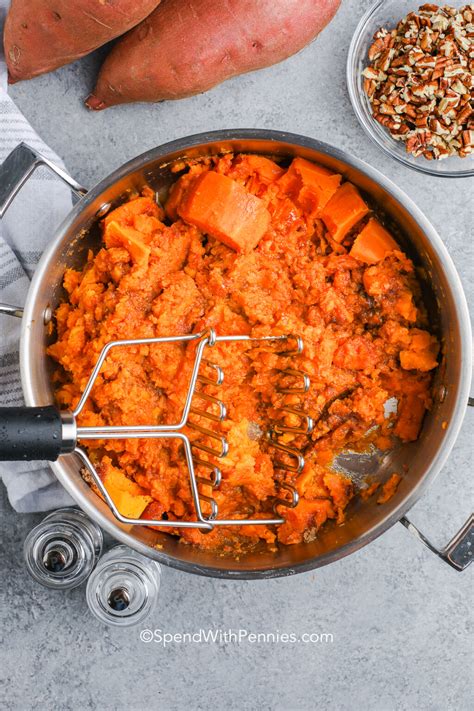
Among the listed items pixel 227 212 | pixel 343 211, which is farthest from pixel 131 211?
pixel 343 211

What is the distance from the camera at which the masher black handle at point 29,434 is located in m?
1.04

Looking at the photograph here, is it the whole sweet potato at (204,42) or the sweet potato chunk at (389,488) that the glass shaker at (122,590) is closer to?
the sweet potato chunk at (389,488)

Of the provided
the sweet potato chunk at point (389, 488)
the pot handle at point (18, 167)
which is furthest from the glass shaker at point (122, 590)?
the pot handle at point (18, 167)

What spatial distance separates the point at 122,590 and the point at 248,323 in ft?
2.10

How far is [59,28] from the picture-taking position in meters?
1.37

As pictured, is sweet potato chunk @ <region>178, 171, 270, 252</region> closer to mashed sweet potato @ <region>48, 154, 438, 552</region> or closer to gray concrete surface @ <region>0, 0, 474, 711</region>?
mashed sweet potato @ <region>48, 154, 438, 552</region>

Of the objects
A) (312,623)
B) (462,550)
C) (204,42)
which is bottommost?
(312,623)

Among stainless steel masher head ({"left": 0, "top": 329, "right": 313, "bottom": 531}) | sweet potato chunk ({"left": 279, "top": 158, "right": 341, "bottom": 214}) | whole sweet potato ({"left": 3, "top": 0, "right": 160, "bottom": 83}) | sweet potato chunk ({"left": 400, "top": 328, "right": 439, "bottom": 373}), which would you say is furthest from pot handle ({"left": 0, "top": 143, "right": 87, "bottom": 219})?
sweet potato chunk ({"left": 400, "top": 328, "right": 439, "bottom": 373})

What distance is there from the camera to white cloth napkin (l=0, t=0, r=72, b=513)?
1.52m

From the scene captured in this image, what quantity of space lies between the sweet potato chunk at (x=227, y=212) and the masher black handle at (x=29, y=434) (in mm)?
532

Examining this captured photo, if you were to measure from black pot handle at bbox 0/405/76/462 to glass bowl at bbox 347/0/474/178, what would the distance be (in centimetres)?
98

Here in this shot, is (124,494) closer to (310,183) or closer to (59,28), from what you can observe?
(310,183)

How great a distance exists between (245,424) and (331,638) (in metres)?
0.60

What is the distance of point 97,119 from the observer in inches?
61.7
